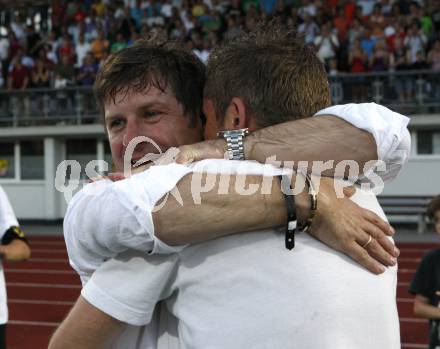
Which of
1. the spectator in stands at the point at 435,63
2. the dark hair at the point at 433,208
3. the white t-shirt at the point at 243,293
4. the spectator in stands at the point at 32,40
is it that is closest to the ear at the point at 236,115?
the white t-shirt at the point at 243,293

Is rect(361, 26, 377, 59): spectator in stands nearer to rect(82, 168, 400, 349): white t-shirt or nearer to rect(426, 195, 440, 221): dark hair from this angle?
rect(426, 195, 440, 221): dark hair

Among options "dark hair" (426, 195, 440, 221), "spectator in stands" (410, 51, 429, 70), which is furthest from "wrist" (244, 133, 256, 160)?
"spectator in stands" (410, 51, 429, 70)

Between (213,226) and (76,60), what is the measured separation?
60.9 ft

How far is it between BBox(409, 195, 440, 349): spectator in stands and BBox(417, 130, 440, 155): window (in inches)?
540

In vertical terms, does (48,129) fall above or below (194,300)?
below

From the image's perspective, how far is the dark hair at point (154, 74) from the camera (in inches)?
68.9

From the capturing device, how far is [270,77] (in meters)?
1.46

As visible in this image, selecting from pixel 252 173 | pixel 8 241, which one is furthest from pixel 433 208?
pixel 252 173

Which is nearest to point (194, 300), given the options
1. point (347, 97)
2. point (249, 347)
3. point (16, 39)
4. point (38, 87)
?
point (249, 347)

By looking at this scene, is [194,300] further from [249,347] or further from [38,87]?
[38,87]

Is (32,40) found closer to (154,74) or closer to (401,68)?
(401,68)

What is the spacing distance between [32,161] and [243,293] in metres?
20.4

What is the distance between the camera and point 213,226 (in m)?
1.33

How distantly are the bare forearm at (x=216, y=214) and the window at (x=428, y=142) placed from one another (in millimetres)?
16792
